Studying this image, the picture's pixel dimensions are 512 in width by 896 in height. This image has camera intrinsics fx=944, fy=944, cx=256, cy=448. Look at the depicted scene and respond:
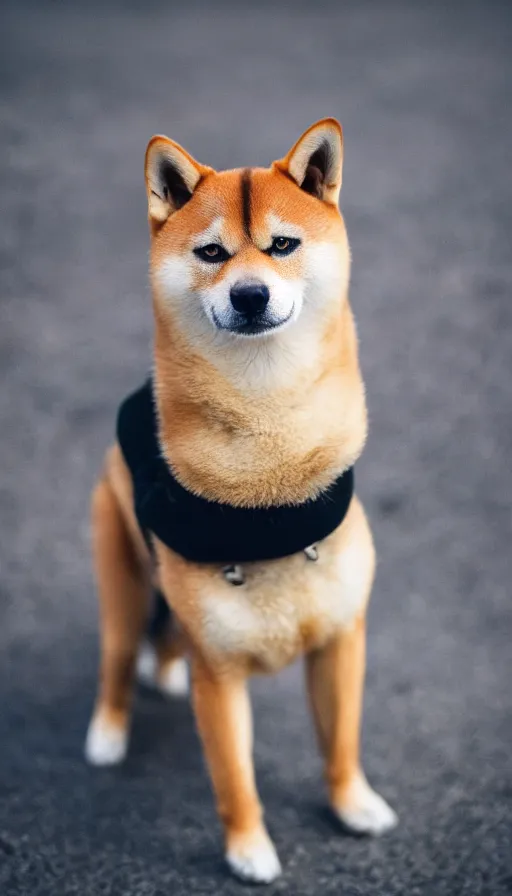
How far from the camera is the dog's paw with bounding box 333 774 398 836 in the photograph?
2.34m

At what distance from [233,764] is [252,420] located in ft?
2.66

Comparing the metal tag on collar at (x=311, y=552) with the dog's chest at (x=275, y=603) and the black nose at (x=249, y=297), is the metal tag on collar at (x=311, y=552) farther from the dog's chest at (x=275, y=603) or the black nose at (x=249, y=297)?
the black nose at (x=249, y=297)

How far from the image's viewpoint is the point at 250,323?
1.76 metres

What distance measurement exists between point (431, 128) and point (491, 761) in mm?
4198

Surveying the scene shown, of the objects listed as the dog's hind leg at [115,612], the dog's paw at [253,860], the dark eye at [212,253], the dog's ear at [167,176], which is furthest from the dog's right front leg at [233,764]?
the dog's ear at [167,176]

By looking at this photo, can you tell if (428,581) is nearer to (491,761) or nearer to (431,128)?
(491,761)

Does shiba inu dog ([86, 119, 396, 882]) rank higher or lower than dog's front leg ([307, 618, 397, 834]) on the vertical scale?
higher

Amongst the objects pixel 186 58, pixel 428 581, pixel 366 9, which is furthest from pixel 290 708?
pixel 366 9

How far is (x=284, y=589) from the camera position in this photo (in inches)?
77.5

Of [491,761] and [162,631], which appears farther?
[162,631]

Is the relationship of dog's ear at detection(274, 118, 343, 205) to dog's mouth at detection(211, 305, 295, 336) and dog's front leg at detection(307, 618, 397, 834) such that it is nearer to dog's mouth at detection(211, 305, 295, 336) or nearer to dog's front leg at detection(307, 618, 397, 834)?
dog's mouth at detection(211, 305, 295, 336)

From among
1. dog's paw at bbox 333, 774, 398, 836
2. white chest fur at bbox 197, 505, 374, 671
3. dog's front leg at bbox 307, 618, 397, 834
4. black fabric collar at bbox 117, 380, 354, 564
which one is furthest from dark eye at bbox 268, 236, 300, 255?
dog's paw at bbox 333, 774, 398, 836

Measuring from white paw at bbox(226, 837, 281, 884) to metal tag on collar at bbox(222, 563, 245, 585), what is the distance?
0.72 metres

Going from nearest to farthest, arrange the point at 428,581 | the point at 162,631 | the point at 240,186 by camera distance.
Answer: the point at 240,186, the point at 162,631, the point at 428,581
